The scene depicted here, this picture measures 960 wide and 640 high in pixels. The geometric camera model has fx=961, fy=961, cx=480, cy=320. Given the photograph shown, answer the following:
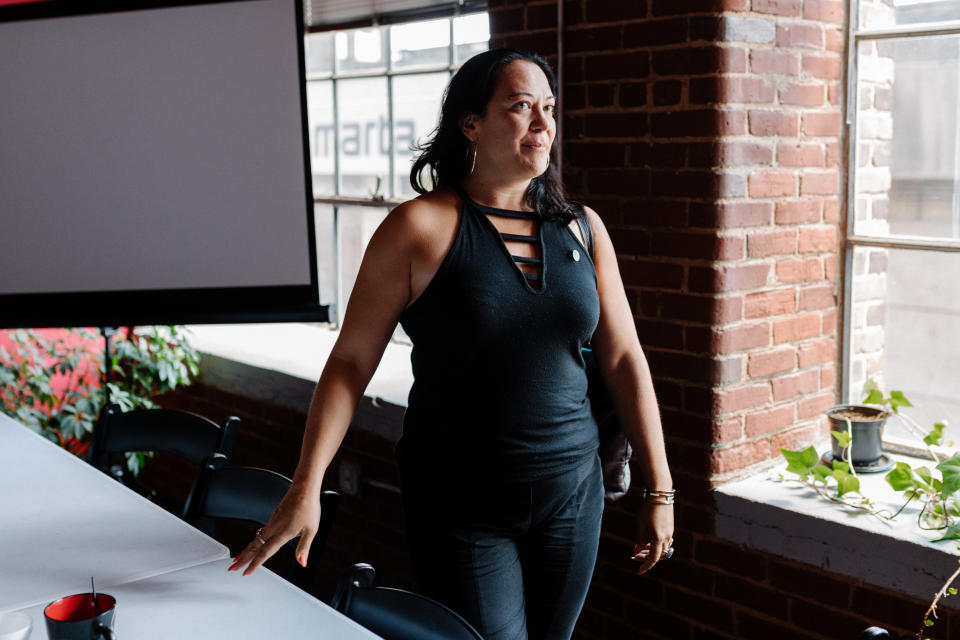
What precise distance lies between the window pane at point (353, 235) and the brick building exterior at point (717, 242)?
3.81ft

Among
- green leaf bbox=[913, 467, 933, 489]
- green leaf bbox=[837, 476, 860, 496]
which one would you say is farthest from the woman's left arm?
green leaf bbox=[913, 467, 933, 489]

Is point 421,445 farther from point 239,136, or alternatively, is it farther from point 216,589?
point 239,136

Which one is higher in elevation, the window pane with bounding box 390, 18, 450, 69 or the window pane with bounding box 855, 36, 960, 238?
the window pane with bounding box 390, 18, 450, 69

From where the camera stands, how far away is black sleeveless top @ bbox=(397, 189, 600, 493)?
5.70ft

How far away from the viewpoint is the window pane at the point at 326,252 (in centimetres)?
→ 385

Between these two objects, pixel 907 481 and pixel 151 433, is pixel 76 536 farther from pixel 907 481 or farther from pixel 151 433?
pixel 907 481

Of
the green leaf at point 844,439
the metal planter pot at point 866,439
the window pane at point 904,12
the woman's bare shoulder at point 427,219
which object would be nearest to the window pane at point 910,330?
the metal planter pot at point 866,439

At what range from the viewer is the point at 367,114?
11.8ft

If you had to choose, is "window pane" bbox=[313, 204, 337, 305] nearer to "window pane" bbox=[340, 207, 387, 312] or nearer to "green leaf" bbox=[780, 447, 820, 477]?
"window pane" bbox=[340, 207, 387, 312]

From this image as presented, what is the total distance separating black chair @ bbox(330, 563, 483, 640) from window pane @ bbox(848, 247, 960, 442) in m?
1.49

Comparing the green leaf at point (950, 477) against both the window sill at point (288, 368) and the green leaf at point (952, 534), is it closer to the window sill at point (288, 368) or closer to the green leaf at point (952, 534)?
the green leaf at point (952, 534)

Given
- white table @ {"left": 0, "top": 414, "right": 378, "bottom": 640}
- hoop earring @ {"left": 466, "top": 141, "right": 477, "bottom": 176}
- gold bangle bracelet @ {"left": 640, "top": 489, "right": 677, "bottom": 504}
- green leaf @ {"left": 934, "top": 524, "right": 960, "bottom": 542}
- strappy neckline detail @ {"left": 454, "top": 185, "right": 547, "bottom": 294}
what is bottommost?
green leaf @ {"left": 934, "top": 524, "right": 960, "bottom": 542}

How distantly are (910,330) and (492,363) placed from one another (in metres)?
1.30

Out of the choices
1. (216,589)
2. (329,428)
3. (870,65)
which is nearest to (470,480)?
(329,428)
